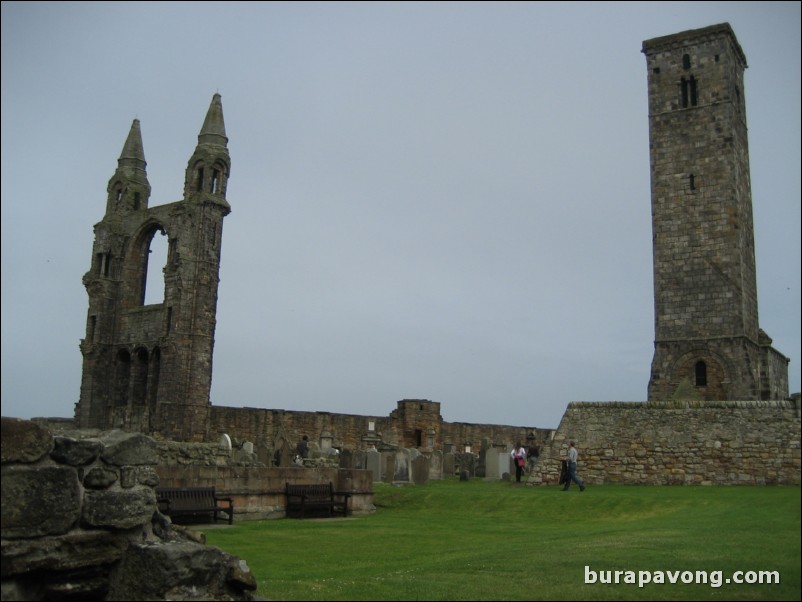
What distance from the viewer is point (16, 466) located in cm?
593

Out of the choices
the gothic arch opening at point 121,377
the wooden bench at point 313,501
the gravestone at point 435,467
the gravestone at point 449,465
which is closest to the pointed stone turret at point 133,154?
the gothic arch opening at point 121,377

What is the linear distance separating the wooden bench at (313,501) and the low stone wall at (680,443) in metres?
6.67

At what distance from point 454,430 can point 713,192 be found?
51.5 feet

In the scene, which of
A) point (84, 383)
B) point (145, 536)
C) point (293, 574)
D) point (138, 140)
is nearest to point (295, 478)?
point (293, 574)

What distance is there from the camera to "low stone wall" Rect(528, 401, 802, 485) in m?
20.1

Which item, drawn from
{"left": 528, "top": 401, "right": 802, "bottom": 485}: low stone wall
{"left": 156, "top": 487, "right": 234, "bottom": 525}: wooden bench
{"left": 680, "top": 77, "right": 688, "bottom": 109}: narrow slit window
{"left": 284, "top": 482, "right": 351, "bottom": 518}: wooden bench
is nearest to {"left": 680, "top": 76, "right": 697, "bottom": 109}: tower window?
{"left": 680, "top": 77, "right": 688, "bottom": 109}: narrow slit window

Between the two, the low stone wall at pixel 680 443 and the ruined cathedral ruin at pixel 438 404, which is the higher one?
the ruined cathedral ruin at pixel 438 404

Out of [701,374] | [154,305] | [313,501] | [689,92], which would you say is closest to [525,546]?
[313,501]

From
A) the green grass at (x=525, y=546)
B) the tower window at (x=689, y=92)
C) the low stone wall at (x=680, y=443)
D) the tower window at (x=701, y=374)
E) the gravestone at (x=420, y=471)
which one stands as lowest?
the green grass at (x=525, y=546)

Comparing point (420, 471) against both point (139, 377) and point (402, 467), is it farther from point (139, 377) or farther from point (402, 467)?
point (139, 377)

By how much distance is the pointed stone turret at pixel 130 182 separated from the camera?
41750 mm

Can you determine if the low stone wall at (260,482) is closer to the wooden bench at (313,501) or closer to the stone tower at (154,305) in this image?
the wooden bench at (313,501)

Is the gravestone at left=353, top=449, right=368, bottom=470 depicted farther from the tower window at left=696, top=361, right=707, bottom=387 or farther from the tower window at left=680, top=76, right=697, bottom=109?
the tower window at left=680, top=76, right=697, bottom=109

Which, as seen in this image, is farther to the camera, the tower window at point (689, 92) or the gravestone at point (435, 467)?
the tower window at point (689, 92)
